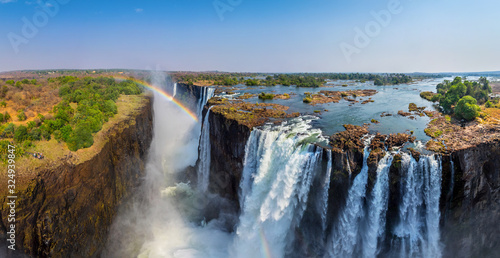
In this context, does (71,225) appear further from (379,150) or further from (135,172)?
(379,150)

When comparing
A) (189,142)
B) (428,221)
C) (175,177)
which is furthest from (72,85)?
(428,221)

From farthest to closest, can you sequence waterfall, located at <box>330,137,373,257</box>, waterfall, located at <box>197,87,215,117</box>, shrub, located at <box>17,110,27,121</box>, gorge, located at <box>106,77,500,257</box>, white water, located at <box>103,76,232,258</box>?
waterfall, located at <box>197,87,215,117</box> → shrub, located at <box>17,110,27,121</box> → white water, located at <box>103,76,232,258</box> → waterfall, located at <box>330,137,373,257</box> → gorge, located at <box>106,77,500,257</box>

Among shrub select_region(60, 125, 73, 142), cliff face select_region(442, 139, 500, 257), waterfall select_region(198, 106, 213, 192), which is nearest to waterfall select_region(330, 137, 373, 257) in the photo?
cliff face select_region(442, 139, 500, 257)

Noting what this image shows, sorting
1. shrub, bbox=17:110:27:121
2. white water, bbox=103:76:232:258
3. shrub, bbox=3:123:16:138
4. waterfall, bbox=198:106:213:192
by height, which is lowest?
white water, bbox=103:76:232:258

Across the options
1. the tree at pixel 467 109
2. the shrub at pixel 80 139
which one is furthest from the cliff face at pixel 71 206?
the tree at pixel 467 109

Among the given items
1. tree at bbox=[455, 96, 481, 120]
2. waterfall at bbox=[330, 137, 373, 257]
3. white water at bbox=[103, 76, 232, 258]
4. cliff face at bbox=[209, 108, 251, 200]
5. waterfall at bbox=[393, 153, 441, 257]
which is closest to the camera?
waterfall at bbox=[393, 153, 441, 257]

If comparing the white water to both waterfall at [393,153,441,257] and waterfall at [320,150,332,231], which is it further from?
waterfall at [393,153,441,257]

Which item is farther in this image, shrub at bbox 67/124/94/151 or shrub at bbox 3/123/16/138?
shrub at bbox 67/124/94/151

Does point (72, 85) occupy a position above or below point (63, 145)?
above
